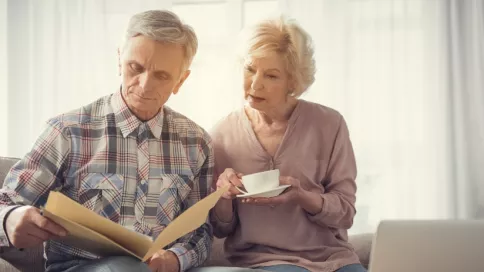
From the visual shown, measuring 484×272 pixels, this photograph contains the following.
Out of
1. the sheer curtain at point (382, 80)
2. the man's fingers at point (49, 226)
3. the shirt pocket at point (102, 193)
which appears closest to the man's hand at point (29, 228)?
the man's fingers at point (49, 226)

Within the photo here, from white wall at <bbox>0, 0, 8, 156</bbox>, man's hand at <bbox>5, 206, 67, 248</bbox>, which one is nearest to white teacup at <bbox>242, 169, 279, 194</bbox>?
man's hand at <bbox>5, 206, 67, 248</bbox>

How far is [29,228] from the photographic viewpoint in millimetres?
1565

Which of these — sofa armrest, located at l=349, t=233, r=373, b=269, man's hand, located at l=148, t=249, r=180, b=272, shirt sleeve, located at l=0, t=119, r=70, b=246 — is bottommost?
sofa armrest, located at l=349, t=233, r=373, b=269

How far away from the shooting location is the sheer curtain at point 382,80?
3758mm

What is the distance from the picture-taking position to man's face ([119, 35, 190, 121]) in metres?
1.87

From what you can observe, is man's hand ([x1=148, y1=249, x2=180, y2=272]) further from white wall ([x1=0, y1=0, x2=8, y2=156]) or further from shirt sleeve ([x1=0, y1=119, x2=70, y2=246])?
white wall ([x1=0, y1=0, x2=8, y2=156])

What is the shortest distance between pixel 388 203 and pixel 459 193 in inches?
14.7

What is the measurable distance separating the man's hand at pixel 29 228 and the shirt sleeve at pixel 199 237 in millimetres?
379

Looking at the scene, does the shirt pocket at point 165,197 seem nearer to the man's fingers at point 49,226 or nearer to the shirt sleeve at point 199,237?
the shirt sleeve at point 199,237

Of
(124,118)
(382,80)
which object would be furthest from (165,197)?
(382,80)

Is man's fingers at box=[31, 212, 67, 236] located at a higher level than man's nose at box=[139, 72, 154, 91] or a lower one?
lower

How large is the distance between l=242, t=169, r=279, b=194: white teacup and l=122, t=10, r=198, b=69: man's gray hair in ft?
1.29

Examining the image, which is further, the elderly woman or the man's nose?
the elderly woman

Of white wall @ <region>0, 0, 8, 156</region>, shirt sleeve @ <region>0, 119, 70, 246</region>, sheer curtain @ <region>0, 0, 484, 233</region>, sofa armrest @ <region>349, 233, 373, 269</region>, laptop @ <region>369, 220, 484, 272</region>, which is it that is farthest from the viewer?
white wall @ <region>0, 0, 8, 156</region>
